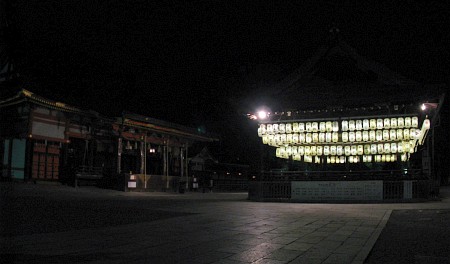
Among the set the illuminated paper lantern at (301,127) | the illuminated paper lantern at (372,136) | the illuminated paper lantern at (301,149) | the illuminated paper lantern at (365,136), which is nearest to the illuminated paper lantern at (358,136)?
the illuminated paper lantern at (365,136)

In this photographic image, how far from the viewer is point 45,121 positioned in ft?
74.0

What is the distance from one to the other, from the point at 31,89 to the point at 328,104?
1645cm

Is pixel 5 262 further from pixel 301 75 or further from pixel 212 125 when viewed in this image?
pixel 212 125

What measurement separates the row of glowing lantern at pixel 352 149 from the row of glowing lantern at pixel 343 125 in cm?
147

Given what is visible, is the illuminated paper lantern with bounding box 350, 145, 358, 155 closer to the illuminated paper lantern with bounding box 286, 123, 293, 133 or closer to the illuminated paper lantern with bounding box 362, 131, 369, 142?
the illuminated paper lantern with bounding box 362, 131, 369, 142

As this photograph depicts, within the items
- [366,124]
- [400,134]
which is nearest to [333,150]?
[366,124]

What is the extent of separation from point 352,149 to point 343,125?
6.17 feet

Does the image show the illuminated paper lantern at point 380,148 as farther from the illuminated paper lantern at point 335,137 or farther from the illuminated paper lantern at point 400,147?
the illuminated paper lantern at point 335,137

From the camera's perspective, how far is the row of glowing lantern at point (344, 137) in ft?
63.8

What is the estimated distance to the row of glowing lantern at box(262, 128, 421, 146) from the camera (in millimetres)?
19438

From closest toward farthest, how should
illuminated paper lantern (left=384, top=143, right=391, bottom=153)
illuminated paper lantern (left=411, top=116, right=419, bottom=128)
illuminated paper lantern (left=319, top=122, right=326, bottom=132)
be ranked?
illuminated paper lantern (left=411, top=116, right=419, bottom=128), illuminated paper lantern (left=384, top=143, right=391, bottom=153), illuminated paper lantern (left=319, top=122, right=326, bottom=132)

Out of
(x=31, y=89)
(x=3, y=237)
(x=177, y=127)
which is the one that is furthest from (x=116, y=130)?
(x=3, y=237)

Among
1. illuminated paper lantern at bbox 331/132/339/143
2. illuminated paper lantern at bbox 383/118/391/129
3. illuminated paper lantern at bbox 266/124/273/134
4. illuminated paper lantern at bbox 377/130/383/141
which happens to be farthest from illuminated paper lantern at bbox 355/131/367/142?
illuminated paper lantern at bbox 266/124/273/134

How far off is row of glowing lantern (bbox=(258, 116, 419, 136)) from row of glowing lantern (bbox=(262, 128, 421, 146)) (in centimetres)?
28
